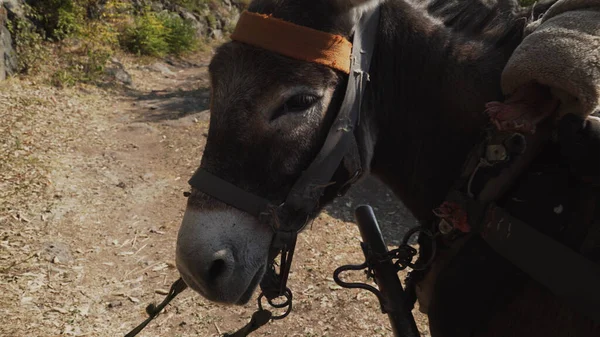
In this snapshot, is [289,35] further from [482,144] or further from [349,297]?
[349,297]

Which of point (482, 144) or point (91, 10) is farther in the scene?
point (91, 10)

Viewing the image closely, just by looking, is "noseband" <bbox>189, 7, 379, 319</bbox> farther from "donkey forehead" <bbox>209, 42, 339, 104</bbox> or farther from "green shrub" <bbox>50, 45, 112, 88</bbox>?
"green shrub" <bbox>50, 45, 112, 88</bbox>

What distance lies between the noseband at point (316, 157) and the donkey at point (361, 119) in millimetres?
32

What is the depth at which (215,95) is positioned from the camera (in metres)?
1.77

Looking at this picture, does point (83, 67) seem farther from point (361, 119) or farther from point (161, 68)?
point (361, 119)

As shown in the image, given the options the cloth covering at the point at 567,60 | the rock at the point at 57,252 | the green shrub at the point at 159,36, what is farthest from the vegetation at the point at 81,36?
the cloth covering at the point at 567,60

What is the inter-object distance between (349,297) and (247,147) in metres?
3.13

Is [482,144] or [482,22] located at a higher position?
[482,22]

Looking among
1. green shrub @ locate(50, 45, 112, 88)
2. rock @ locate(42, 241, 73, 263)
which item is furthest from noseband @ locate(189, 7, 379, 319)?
green shrub @ locate(50, 45, 112, 88)

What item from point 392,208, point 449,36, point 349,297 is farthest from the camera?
point 392,208

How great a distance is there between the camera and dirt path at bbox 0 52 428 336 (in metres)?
3.90

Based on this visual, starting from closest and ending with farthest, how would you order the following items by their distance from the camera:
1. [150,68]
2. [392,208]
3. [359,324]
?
[359,324], [392,208], [150,68]

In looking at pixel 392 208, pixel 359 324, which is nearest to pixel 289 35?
pixel 359 324

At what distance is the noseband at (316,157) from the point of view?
1.67 meters
